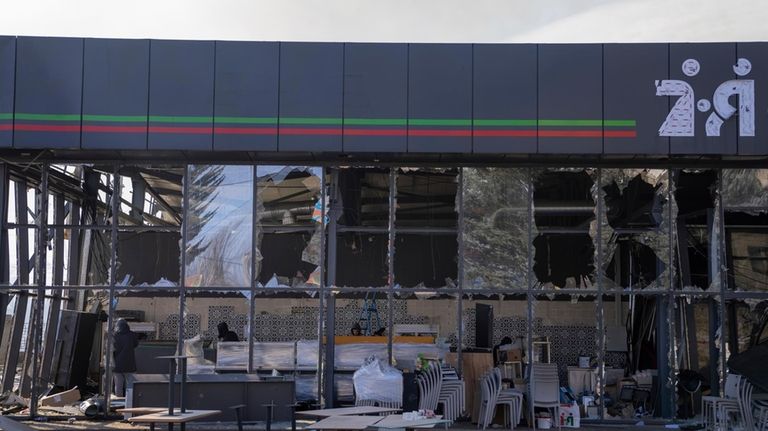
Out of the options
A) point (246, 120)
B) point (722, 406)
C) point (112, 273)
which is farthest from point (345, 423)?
point (722, 406)

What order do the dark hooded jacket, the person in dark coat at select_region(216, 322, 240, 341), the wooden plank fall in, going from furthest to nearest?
1. the person in dark coat at select_region(216, 322, 240, 341)
2. the dark hooded jacket
3. the wooden plank

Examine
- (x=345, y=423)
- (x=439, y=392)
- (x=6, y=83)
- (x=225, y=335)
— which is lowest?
(x=439, y=392)

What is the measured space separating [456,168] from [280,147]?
9.78ft

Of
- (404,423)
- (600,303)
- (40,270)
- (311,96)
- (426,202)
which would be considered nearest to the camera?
(404,423)

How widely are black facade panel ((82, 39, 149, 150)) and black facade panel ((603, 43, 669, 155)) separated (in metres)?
7.12

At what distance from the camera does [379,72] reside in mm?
14297

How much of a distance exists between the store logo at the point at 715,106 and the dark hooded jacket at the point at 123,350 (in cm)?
901

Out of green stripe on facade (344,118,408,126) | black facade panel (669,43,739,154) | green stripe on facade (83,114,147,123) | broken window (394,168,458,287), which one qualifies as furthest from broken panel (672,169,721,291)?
green stripe on facade (83,114,147,123)

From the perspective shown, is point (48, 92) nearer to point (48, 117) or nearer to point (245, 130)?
point (48, 117)

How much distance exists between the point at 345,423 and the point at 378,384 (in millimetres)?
4002

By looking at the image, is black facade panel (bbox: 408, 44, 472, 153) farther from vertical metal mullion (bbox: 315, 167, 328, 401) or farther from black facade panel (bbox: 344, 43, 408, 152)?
vertical metal mullion (bbox: 315, 167, 328, 401)

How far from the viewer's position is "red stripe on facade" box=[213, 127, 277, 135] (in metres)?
14.2

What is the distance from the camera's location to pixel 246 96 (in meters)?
14.3

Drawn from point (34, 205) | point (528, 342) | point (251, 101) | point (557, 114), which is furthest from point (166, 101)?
point (528, 342)
